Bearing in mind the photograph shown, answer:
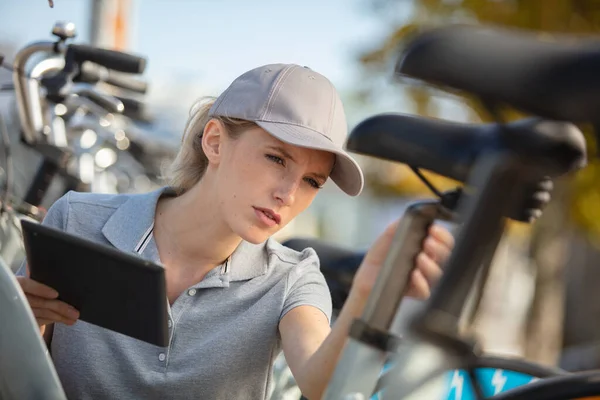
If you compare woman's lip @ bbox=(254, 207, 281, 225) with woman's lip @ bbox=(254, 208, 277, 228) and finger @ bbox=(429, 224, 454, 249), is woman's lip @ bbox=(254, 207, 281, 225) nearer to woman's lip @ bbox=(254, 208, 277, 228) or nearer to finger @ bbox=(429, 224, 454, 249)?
woman's lip @ bbox=(254, 208, 277, 228)

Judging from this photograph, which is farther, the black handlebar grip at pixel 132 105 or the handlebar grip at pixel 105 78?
the black handlebar grip at pixel 132 105

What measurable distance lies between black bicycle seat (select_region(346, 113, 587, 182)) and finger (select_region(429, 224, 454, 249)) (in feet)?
0.24

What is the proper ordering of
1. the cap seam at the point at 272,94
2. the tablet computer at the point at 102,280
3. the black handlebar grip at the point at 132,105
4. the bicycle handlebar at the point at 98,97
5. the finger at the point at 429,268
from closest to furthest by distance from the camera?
the finger at the point at 429,268, the tablet computer at the point at 102,280, the cap seam at the point at 272,94, the bicycle handlebar at the point at 98,97, the black handlebar grip at the point at 132,105

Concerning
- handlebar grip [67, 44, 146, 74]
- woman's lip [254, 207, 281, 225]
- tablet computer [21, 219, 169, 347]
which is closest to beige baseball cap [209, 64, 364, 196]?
woman's lip [254, 207, 281, 225]

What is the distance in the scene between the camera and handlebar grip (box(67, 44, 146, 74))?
8.20 feet

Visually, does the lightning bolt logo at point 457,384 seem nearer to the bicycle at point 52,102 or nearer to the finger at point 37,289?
the finger at point 37,289

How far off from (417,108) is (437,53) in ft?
21.7

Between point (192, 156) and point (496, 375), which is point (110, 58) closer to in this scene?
point (192, 156)

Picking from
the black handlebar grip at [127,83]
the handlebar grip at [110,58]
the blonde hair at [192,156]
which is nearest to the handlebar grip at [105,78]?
the black handlebar grip at [127,83]

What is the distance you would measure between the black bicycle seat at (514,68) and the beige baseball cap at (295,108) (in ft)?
1.96

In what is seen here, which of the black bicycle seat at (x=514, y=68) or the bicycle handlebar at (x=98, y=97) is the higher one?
the black bicycle seat at (x=514, y=68)

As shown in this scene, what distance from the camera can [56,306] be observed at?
5.24ft

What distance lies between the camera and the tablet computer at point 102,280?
1.44 meters

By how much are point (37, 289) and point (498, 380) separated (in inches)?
40.3
